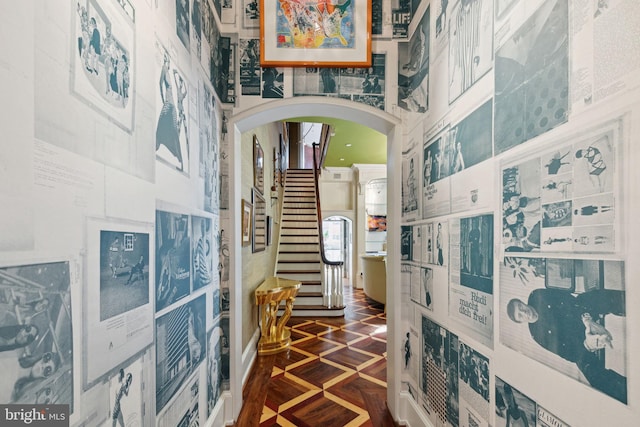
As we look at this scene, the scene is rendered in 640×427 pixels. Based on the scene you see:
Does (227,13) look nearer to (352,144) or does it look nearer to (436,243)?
(436,243)

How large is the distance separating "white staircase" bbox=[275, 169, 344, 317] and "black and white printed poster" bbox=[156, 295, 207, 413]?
11.6 ft

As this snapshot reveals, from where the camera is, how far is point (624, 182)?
71 centimetres

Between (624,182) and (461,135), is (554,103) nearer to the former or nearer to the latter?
(624,182)

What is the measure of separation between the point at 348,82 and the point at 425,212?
1.18 metres

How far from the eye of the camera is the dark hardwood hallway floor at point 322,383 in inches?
91.0

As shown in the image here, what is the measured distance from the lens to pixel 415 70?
7.07 feet

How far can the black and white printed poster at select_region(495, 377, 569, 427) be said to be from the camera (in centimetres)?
94

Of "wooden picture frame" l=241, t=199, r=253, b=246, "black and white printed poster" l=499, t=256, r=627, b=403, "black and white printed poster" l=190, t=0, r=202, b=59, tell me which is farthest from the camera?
"wooden picture frame" l=241, t=199, r=253, b=246

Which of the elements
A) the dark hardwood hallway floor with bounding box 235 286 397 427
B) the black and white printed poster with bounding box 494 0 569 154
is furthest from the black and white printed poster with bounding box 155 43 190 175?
the dark hardwood hallway floor with bounding box 235 286 397 427

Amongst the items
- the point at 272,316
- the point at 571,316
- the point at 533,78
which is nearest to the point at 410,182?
the point at 533,78

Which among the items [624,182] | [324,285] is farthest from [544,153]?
[324,285]

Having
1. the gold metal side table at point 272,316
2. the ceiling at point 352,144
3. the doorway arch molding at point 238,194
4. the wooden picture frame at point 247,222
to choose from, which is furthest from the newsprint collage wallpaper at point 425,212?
the ceiling at point 352,144

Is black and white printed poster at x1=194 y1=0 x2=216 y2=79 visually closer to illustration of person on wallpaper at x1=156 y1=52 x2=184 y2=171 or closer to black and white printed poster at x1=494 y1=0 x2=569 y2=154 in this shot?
illustration of person on wallpaper at x1=156 y1=52 x2=184 y2=171

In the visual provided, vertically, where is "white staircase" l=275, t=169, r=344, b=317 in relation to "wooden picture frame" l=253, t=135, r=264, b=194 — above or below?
below
